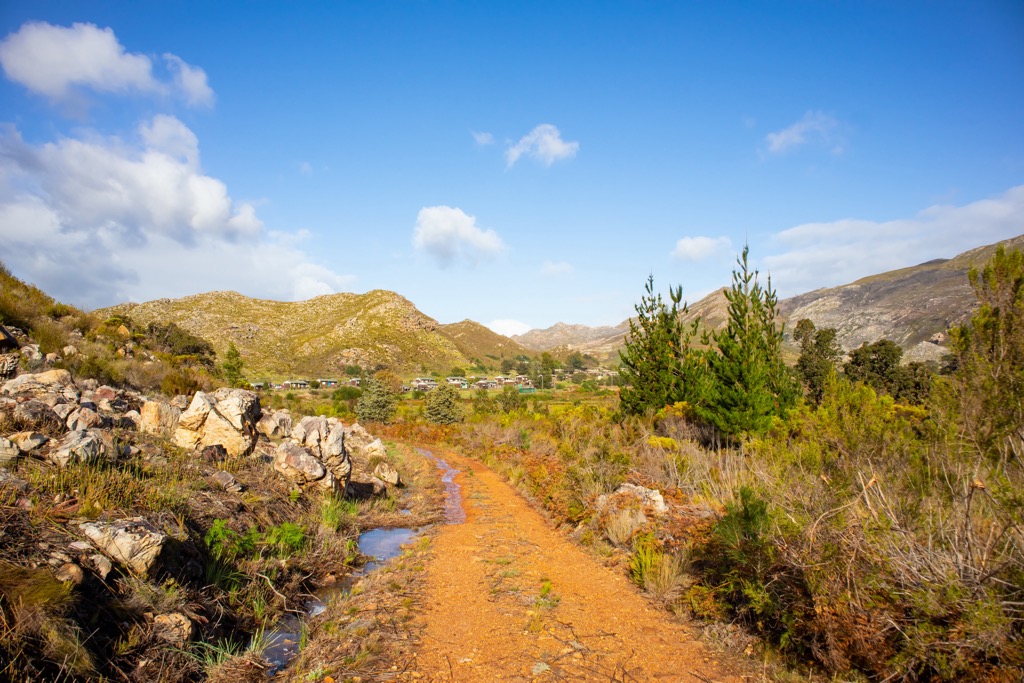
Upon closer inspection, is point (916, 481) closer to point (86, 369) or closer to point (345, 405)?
point (86, 369)

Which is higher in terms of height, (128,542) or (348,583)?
(128,542)

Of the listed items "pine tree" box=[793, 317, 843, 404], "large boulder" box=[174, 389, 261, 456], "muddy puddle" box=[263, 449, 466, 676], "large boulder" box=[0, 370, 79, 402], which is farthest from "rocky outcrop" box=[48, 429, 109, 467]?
"pine tree" box=[793, 317, 843, 404]

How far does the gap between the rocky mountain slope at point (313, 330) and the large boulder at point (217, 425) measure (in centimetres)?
6297

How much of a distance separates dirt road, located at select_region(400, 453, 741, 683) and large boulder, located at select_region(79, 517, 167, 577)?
2827 mm

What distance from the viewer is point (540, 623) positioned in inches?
232

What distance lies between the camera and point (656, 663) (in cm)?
499

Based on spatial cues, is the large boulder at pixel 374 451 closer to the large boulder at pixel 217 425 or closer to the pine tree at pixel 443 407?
the large boulder at pixel 217 425

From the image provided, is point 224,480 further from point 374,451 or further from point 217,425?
point 374,451

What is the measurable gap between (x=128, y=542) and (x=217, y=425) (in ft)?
19.2

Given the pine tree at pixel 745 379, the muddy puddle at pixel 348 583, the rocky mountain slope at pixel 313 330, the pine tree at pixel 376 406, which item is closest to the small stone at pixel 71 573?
the muddy puddle at pixel 348 583

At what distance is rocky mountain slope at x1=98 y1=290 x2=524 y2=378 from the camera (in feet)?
257

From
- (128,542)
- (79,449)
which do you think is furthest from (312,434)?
(128,542)

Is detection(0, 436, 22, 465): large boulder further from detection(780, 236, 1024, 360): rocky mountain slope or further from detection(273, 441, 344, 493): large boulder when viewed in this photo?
detection(780, 236, 1024, 360): rocky mountain slope

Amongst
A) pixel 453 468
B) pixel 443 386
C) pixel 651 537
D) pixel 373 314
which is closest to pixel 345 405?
Result: pixel 443 386
